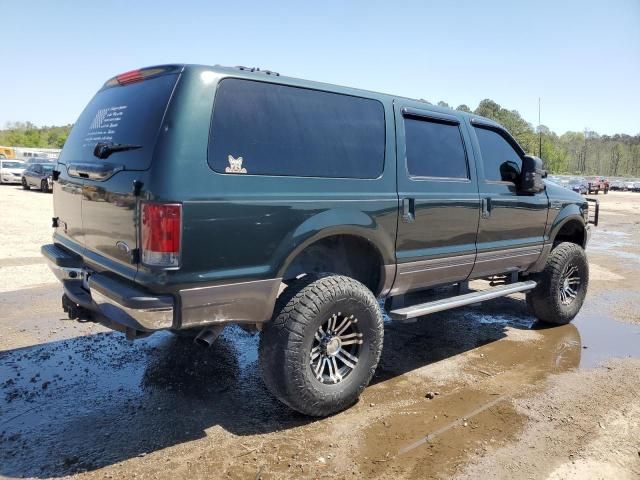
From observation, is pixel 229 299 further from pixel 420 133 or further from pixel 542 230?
pixel 542 230

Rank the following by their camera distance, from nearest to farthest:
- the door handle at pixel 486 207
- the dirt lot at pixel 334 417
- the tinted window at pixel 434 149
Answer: the dirt lot at pixel 334 417
the tinted window at pixel 434 149
the door handle at pixel 486 207

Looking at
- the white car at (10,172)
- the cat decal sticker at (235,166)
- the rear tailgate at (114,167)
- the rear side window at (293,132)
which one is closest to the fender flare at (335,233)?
the rear side window at (293,132)

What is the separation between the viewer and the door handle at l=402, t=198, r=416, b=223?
152 inches

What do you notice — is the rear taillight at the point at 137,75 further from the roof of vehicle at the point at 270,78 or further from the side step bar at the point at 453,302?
the side step bar at the point at 453,302

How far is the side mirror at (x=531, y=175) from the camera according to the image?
493 cm

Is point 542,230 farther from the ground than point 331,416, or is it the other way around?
point 542,230

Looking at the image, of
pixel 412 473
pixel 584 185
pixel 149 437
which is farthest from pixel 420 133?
pixel 584 185

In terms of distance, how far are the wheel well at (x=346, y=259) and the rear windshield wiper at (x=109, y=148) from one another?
4.40 feet

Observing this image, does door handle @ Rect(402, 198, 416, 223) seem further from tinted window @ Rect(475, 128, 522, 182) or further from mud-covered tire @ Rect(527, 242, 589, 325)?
mud-covered tire @ Rect(527, 242, 589, 325)

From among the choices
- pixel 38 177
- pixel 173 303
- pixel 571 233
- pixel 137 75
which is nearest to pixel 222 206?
pixel 173 303

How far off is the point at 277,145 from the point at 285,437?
1860 millimetres

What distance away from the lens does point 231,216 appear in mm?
2916

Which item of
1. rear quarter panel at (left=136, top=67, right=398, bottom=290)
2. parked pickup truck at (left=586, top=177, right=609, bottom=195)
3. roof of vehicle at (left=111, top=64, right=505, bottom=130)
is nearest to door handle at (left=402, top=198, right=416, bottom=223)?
rear quarter panel at (left=136, top=67, right=398, bottom=290)

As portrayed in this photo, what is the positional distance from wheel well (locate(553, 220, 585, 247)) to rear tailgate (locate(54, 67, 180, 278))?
483 cm
